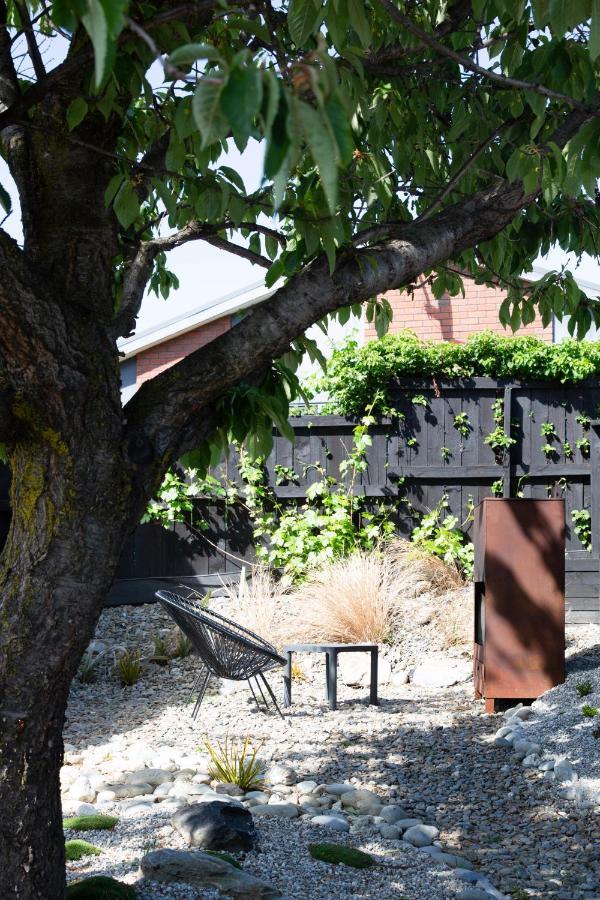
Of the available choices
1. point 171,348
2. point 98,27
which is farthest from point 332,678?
point 171,348

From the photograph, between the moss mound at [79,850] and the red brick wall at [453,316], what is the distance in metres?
9.62

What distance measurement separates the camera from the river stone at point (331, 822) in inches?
147

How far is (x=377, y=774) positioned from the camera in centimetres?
471

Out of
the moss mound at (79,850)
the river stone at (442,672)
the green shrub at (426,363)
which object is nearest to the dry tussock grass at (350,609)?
the river stone at (442,672)

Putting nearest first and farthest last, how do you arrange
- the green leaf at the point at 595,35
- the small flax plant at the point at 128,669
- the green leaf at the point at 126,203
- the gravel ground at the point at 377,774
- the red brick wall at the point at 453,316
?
1. the green leaf at the point at 595,35
2. the green leaf at the point at 126,203
3. the gravel ground at the point at 377,774
4. the small flax plant at the point at 128,669
5. the red brick wall at the point at 453,316

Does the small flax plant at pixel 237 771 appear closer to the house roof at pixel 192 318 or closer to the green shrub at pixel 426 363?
the green shrub at pixel 426 363

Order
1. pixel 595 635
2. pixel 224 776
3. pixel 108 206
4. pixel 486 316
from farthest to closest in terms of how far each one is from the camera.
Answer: pixel 486 316 → pixel 595 635 → pixel 224 776 → pixel 108 206

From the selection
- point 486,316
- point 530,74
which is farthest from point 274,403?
point 486,316

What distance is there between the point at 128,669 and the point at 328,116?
246 inches

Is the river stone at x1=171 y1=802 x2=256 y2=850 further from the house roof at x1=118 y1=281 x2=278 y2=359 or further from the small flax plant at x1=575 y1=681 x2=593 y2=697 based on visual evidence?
the house roof at x1=118 y1=281 x2=278 y2=359

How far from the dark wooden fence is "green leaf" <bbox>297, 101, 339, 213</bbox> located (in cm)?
760

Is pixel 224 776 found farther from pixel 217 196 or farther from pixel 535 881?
pixel 217 196

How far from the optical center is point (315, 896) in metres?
2.88

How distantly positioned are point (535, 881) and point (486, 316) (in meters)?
9.69
